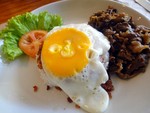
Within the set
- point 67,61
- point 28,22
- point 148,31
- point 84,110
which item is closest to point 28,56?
point 28,22

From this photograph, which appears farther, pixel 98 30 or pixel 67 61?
pixel 98 30

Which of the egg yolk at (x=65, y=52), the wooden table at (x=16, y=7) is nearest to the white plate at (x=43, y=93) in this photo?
the egg yolk at (x=65, y=52)

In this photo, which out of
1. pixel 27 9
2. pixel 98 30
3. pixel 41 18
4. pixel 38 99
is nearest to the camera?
pixel 38 99

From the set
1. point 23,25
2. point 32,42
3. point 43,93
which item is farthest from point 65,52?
point 23,25

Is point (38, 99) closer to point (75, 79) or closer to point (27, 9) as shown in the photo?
point (75, 79)

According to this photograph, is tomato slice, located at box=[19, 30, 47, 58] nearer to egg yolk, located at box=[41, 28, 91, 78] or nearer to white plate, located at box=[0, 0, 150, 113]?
white plate, located at box=[0, 0, 150, 113]

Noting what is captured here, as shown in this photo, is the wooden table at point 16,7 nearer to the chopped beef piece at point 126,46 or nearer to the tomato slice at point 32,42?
the tomato slice at point 32,42

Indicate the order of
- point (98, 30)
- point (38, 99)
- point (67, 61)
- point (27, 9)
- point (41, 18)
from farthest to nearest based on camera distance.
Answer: point (27, 9), point (41, 18), point (98, 30), point (38, 99), point (67, 61)

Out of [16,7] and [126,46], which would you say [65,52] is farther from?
[16,7]
